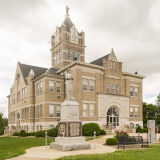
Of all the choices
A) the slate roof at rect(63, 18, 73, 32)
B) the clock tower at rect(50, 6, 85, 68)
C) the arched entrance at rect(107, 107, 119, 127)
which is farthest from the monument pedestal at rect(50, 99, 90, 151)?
the slate roof at rect(63, 18, 73, 32)

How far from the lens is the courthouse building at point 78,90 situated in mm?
33219

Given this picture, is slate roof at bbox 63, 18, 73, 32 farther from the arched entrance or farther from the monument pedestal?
the monument pedestal

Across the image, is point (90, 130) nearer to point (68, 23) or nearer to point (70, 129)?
point (70, 129)

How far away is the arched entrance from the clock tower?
1342 cm

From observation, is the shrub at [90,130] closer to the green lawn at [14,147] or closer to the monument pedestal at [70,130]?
the green lawn at [14,147]

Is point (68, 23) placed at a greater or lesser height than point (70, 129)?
greater

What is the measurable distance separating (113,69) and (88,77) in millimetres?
6418

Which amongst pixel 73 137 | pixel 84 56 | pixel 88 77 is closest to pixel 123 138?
pixel 73 137

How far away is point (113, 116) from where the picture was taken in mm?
35938

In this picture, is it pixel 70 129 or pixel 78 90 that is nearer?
pixel 70 129

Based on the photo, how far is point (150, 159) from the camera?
34.6 ft

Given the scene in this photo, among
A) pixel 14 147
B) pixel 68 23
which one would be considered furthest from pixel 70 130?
pixel 68 23

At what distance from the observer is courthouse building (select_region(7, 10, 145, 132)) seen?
109 ft

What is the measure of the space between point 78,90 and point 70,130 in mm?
17319
